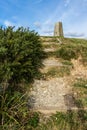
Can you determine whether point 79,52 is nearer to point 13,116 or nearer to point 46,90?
point 46,90

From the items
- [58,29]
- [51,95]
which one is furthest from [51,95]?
[58,29]

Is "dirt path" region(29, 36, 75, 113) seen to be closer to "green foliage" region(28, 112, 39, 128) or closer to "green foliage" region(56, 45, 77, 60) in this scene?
"green foliage" region(28, 112, 39, 128)

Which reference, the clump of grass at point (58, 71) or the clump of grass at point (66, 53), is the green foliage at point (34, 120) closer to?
the clump of grass at point (58, 71)

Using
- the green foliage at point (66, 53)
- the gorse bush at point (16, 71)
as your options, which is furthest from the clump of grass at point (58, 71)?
the green foliage at point (66, 53)

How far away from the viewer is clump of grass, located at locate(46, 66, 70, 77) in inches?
354

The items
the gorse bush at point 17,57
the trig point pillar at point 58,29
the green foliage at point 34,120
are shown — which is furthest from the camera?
the trig point pillar at point 58,29

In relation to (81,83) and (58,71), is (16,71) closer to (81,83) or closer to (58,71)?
(58,71)

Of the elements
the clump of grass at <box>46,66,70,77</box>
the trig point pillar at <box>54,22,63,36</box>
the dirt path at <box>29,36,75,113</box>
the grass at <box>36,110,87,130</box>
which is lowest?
the grass at <box>36,110,87,130</box>

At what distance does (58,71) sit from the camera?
920 centimetres

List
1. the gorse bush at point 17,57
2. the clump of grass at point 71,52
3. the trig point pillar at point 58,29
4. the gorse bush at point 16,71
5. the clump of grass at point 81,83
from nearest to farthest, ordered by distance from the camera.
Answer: the gorse bush at point 16,71
the gorse bush at point 17,57
the clump of grass at point 81,83
the clump of grass at point 71,52
the trig point pillar at point 58,29

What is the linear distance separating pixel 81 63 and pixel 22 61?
292 centimetres

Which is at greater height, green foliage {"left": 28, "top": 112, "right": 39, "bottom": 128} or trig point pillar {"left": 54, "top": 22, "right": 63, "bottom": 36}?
trig point pillar {"left": 54, "top": 22, "right": 63, "bottom": 36}

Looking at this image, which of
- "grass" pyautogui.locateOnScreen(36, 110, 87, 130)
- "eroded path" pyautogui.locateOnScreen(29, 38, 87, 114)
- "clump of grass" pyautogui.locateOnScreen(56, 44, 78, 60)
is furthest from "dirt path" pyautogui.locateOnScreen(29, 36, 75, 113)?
"clump of grass" pyautogui.locateOnScreen(56, 44, 78, 60)

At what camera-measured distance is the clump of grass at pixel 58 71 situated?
8992 millimetres
